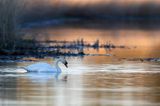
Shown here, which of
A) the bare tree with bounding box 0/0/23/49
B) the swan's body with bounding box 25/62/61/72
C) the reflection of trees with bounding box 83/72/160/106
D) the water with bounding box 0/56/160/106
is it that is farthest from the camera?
the bare tree with bounding box 0/0/23/49

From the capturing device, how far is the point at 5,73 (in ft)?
61.8

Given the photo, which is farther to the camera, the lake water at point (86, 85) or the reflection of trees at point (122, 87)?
the reflection of trees at point (122, 87)

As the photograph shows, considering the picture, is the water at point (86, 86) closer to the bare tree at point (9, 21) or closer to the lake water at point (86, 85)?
the lake water at point (86, 85)

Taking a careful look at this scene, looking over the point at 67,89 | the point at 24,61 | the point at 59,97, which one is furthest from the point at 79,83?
the point at 24,61

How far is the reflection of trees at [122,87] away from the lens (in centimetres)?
1355

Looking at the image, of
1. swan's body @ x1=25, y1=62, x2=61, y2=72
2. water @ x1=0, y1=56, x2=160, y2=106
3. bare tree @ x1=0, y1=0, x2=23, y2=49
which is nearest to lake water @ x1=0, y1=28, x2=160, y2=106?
water @ x1=0, y1=56, x2=160, y2=106

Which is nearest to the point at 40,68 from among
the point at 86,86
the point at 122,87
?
the point at 86,86

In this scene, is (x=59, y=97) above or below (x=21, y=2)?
below

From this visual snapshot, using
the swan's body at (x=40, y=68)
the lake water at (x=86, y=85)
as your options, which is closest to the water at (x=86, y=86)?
the lake water at (x=86, y=85)

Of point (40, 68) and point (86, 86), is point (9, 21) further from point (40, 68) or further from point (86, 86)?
point (86, 86)

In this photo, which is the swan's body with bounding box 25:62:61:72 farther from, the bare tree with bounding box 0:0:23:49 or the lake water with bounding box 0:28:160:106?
the bare tree with bounding box 0:0:23:49

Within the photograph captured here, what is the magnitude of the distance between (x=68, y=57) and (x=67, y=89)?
1071 centimetres

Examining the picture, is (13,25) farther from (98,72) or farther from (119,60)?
(98,72)

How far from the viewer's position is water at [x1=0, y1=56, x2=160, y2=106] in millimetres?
13109
